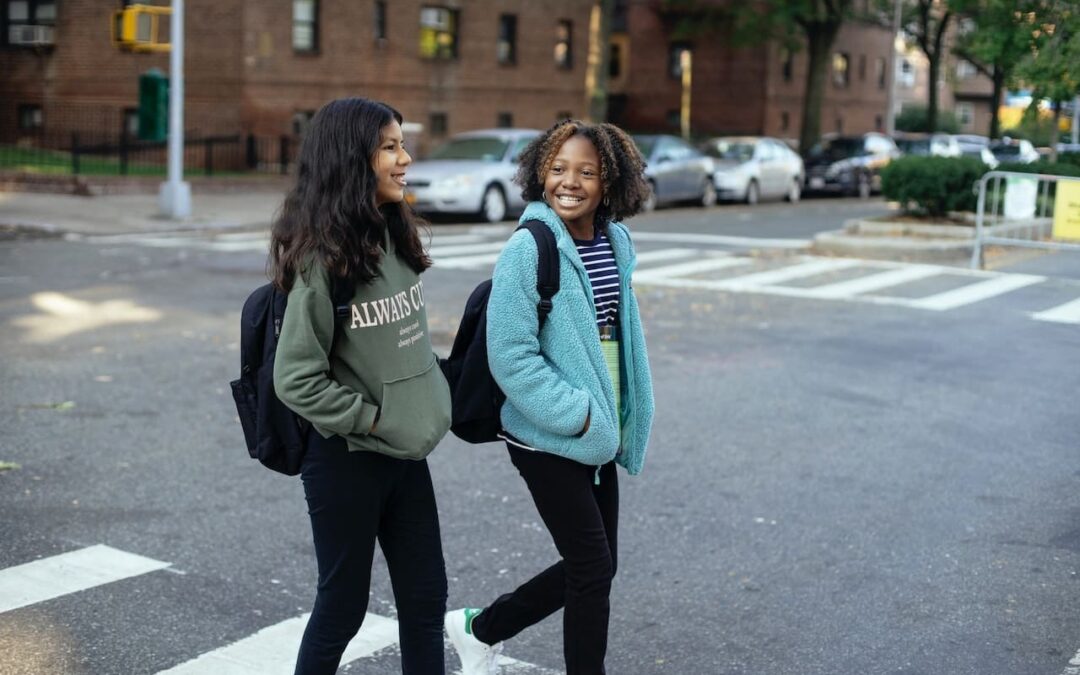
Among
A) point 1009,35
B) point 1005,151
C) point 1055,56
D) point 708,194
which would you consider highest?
point 1009,35

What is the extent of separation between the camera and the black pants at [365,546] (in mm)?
3531

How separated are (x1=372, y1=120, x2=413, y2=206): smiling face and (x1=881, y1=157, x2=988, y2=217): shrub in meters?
16.5

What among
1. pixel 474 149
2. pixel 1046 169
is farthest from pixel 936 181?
pixel 474 149

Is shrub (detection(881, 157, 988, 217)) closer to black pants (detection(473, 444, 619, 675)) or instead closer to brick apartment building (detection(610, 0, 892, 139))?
black pants (detection(473, 444, 619, 675))

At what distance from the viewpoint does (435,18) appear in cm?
3572

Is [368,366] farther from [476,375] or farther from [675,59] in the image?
[675,59]

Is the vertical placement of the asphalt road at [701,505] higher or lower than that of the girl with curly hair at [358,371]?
lower

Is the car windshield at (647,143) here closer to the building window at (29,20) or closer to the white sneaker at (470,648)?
the building window at (29,20)

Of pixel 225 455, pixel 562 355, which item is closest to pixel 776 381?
pixel 225 455

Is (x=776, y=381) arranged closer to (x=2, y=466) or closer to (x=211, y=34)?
(x=2, y=466)

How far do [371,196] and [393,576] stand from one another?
1045 mm

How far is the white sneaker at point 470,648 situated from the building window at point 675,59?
145ft

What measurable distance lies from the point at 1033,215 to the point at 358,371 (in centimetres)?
1463

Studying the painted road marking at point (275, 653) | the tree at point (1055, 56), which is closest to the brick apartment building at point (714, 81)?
the tree at point (1055, 56)
